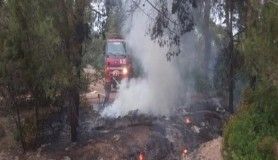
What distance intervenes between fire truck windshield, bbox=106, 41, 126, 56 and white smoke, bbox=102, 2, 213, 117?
1.24 ft

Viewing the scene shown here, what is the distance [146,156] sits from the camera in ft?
44.9

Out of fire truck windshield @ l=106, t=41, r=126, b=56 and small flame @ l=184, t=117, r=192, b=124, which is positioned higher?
fire truck windshield @ l=106, t=41, r=126, b=56

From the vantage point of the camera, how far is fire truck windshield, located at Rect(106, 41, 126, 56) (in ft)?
78.9

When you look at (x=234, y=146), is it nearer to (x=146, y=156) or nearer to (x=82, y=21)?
(x=146, y=156)

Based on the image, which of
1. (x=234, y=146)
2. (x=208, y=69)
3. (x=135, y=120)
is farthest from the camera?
(x=208, y=69)

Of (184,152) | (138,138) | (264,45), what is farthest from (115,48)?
(264,45)

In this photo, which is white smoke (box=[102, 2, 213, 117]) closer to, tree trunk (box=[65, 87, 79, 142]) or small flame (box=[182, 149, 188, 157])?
tree trunk (box=[65, 87, 79, 142])

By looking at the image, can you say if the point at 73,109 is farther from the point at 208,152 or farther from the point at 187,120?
the point at 208,152

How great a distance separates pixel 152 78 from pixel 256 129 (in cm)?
1020

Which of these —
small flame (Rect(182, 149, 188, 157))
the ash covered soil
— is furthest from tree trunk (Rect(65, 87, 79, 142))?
small flame (Rect(182, 149, 188, 157))

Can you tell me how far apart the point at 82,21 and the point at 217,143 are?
510cm

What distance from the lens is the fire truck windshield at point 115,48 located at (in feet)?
78.9

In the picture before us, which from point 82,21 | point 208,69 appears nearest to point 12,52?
point 82,21

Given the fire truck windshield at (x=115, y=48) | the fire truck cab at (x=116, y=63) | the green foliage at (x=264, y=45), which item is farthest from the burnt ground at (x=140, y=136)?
the fire truck windshield at (x=115, y=48)
